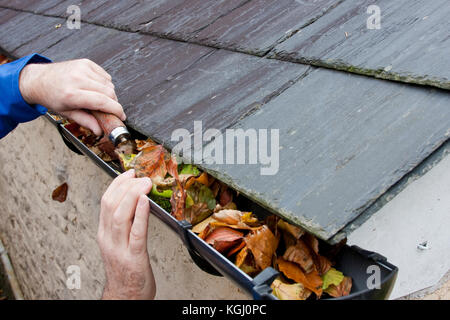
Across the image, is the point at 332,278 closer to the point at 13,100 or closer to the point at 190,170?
the point at 190,170

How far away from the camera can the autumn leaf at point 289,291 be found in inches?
42.6

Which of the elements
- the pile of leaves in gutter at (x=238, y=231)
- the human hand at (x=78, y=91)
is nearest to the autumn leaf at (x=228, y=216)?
the pile of leaves in gutter at (x=238, y=231)

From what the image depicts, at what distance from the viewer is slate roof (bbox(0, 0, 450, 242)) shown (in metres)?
1.03

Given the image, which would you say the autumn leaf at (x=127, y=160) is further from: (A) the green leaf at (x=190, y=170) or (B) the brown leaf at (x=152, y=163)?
(A) the green leaf at (x=190, y=170)

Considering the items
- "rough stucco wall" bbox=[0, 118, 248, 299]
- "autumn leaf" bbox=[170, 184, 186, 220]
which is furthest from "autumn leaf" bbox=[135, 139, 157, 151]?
"rough stucco wall" bbox=[0, 118, 248, 299]

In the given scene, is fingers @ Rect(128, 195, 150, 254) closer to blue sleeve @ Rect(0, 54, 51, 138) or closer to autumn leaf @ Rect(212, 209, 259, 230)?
autumn leaf @ Rect(212, 209, 259, 230)

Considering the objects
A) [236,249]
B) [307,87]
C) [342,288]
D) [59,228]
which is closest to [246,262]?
[236,249]

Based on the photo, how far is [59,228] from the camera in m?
4.33

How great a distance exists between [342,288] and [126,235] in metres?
0.67

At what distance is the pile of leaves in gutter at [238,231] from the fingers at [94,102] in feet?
0.53
